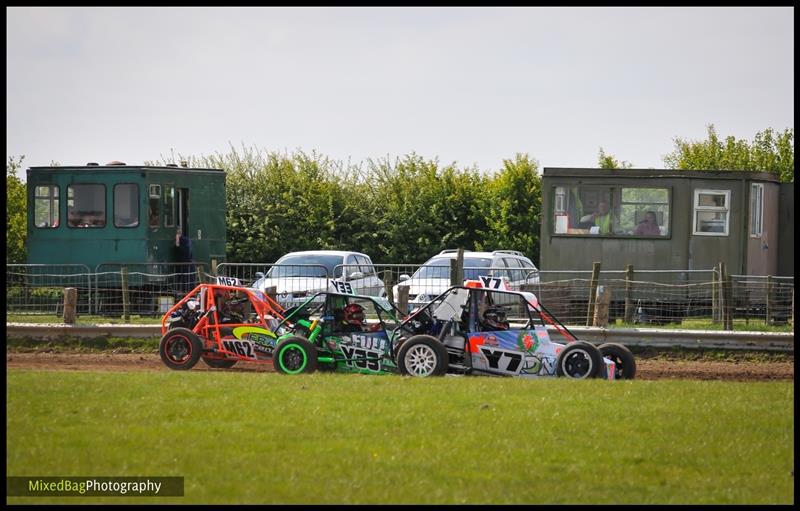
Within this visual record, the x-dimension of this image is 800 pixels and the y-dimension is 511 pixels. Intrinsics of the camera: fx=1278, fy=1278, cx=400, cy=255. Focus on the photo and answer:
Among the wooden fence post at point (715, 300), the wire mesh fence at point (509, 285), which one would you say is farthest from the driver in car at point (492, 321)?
the wooden fence post at point (715, 300)

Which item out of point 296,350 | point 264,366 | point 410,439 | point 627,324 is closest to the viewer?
point 410,439

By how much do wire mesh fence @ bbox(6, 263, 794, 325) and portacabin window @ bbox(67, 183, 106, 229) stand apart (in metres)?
2.21

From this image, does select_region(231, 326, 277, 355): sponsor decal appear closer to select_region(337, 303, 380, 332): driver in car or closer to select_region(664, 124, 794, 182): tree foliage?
select_region(337, 303, 380, 332): driver in car

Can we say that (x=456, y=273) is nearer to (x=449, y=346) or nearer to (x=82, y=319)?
(x=449, y=346)

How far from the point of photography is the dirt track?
688 inches

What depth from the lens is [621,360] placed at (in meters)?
16.5

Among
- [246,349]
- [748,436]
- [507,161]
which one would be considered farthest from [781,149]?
[748,436]

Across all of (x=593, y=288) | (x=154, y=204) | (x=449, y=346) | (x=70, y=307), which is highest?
(x=154, y=204)

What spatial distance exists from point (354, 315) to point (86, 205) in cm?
1287

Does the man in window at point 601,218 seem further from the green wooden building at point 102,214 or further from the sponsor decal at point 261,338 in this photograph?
the sponsor decal at point 261,338

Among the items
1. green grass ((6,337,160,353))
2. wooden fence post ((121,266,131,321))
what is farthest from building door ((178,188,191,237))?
green grass ((6,337,160,353))

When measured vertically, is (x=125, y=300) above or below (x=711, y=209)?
below

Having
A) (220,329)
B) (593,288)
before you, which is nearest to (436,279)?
(593,288)

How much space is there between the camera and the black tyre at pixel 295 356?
54.2ft
